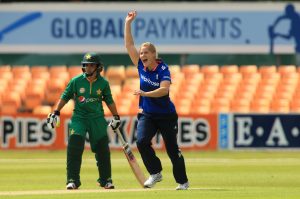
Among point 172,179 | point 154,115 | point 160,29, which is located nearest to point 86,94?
point 154,115

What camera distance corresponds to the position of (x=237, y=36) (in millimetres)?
29766

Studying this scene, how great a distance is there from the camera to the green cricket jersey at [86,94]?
14.6m

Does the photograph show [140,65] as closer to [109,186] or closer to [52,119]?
[52,119]

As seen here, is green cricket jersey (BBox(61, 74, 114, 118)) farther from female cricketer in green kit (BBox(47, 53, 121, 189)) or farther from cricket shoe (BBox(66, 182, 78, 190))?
cricket shoe (BBox(66, 182, 78, 190))

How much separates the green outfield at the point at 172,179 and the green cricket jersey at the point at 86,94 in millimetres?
1017

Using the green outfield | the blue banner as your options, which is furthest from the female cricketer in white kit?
the blue banner

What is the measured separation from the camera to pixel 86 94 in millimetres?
14633

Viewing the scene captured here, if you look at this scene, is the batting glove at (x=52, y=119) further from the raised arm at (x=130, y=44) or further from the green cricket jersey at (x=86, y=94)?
the raised arm at (x=130, y=44)

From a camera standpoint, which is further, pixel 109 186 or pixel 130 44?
pixel 109 186

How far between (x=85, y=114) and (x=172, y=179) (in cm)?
311

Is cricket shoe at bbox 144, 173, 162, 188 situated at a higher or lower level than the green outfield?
higher

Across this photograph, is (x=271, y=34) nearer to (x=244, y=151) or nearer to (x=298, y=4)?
(x=298, y=4)

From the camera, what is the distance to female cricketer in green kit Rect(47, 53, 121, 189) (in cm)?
1462

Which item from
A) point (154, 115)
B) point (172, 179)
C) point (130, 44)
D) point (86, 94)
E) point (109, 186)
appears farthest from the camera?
point (172, 179)
